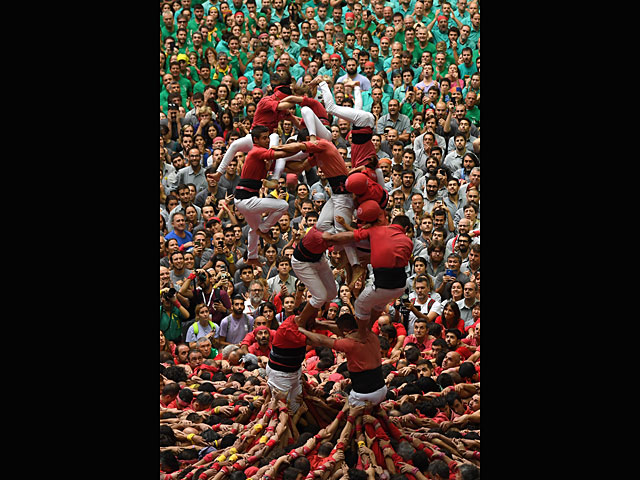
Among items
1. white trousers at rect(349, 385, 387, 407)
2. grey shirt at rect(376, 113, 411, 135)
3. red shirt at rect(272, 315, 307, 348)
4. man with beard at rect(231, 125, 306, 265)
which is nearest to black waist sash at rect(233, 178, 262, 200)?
man with beard at rect(231, 125, 306, 265)

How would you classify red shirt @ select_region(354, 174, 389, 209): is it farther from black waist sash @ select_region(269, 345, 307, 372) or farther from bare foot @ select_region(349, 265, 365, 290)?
black waist sash @ select_region(269, 345, 307, 372)

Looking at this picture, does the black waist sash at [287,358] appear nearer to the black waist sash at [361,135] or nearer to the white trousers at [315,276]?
the white trousers at [315,276]

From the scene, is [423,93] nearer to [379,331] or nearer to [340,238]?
[379,331]

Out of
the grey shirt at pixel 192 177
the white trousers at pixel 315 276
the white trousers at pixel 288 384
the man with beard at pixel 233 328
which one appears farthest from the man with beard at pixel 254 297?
the white trousers at pixel 315 276

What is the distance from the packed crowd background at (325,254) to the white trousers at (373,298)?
26cm

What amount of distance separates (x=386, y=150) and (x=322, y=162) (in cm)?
648

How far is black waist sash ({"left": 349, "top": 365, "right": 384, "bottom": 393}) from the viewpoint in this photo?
376 inches

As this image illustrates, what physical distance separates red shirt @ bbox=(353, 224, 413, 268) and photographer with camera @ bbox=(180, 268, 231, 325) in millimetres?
4778

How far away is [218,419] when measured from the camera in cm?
1105

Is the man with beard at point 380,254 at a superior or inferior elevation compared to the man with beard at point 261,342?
superior

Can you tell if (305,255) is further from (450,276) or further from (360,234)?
(450,276)

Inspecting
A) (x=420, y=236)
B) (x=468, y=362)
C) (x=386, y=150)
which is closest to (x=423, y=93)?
(x=386, y=150)

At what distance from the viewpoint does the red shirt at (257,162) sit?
9.40m

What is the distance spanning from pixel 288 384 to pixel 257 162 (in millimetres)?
2743
